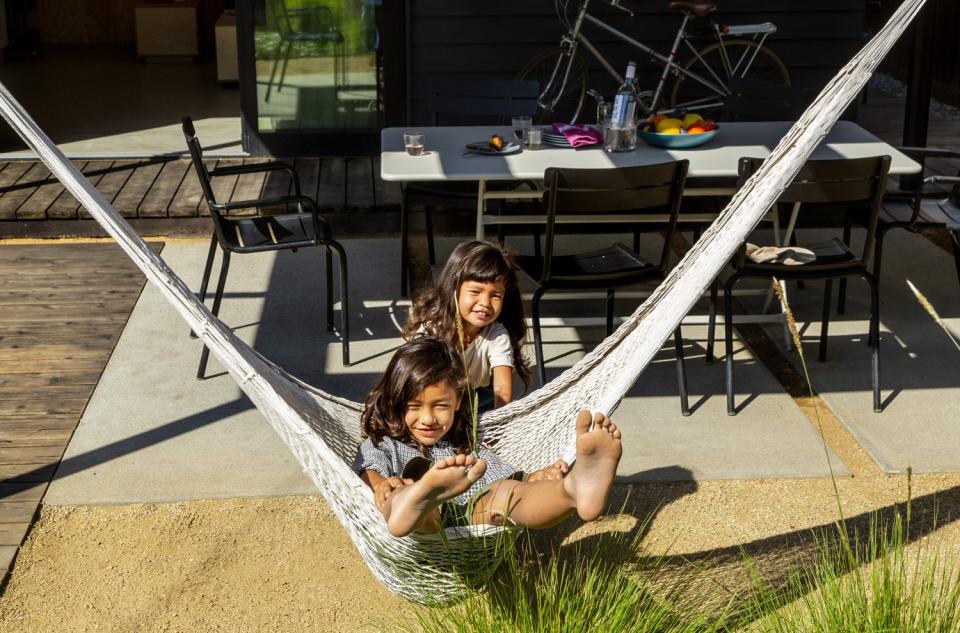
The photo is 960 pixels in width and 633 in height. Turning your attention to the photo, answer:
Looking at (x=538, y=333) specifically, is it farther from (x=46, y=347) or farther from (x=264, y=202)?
(x=46, y=347)

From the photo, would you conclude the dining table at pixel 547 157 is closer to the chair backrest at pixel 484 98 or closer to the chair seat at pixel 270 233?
the chair seat at pixel 270 233

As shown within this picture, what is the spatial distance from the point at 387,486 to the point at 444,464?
1.69 feet

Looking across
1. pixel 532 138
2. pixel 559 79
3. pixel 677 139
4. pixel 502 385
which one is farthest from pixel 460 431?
pixel 559 79

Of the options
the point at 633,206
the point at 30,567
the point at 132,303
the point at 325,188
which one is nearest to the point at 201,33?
the point at 325,188

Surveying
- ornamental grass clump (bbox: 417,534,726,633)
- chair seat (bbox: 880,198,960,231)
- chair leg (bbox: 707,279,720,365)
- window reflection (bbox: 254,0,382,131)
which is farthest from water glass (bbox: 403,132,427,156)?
window reflection (bbox: 254,0,382,131)

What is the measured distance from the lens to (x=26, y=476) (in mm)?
3271

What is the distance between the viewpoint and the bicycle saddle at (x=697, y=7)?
6.23 meters

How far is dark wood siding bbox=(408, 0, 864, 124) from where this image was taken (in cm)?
645

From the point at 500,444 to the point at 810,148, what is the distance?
102 cm

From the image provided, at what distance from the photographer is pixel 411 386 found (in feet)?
8.14

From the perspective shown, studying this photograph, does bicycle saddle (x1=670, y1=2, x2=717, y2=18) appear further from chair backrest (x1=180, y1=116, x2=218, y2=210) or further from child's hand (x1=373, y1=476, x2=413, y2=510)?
child's hand (x1=373, y1=476, x2=413, y2=510)

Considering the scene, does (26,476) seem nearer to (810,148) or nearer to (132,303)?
(132,303)

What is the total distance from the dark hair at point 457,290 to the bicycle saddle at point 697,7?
378 centimetres

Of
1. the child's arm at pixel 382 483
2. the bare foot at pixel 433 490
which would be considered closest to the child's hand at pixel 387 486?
the child's arm at pixel 382 483
